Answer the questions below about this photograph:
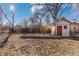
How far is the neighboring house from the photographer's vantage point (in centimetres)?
160

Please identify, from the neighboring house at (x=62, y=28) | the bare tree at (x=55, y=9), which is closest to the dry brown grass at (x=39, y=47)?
the neighboring house at (x=62, y=28)

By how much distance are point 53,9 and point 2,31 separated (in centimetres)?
49

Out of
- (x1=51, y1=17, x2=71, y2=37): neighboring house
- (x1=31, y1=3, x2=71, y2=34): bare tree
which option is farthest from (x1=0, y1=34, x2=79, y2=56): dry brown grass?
(x1=31, y1=3, x2=71, y2=34): bare tree

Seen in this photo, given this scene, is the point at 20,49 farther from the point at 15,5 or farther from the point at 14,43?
the point at 15,5

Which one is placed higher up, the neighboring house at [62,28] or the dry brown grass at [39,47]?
the neighboring house at [62,28]

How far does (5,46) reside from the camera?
1602 millimetres

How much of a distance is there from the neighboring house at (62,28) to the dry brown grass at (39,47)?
0.06 meters

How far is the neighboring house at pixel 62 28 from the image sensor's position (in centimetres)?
160

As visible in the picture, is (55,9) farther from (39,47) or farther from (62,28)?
(39,47)

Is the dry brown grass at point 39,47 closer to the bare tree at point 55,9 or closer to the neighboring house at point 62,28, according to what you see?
the neighboring house at point 62,28

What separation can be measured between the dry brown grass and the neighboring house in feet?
0.21

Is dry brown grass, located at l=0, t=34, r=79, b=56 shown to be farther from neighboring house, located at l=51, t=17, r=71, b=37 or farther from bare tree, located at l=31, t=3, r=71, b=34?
bare tree, located at l=31, t=3, r=71, b=34

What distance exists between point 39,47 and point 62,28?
266mm

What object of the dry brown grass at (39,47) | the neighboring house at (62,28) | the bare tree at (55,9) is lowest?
the dry brown grass at (39,47)
